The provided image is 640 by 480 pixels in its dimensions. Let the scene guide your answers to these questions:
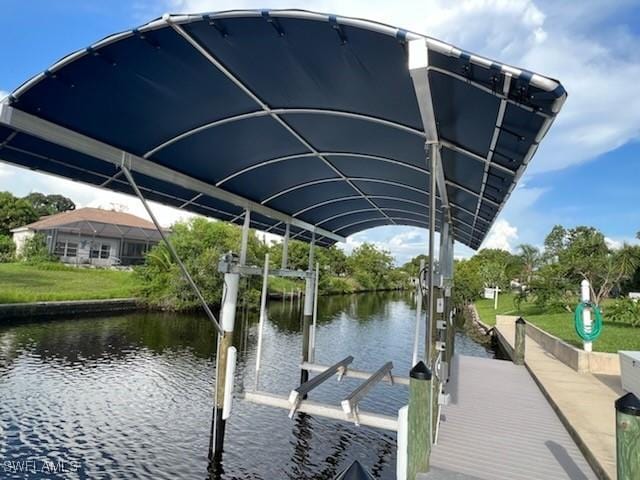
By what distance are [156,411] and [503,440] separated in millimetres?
5853

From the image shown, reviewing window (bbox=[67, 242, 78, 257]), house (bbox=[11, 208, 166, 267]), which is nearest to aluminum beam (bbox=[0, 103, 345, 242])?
house (bbox=[11, 208, 166, 267])

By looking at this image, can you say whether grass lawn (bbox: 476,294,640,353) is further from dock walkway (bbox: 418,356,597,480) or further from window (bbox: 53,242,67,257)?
window (bbox: 53,242,67,257)

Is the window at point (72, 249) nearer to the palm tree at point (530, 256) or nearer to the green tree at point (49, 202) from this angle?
the green tree at point (49, 202)

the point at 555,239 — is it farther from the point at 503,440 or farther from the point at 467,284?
the point at 503,440

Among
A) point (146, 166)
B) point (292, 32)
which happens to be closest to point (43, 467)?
point (146, 166)

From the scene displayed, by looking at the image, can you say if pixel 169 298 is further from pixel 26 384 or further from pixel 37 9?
pixel 37 9

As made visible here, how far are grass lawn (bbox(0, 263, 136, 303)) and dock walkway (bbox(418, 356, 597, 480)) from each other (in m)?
17.7

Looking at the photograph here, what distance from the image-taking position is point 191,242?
2347cm

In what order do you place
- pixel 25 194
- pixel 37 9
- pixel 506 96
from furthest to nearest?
1. pixel 25 194
2. pixel 37 9
3. pixel 506 96

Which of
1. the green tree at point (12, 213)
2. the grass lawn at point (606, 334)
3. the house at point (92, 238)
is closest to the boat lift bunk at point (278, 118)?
the grass lawn at point (606, 334)

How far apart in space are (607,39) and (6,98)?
1078 centimetres

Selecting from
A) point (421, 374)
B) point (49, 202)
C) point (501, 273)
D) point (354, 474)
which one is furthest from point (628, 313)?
point (49, 202)

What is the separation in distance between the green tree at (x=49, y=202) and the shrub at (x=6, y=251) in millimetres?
27980

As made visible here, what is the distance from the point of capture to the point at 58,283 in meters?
21.5
